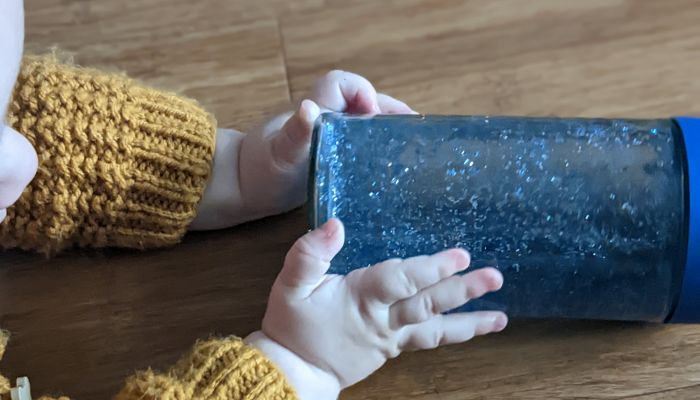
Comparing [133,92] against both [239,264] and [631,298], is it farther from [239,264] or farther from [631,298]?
[631,298]

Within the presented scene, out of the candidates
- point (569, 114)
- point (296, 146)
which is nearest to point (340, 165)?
point (296, 146)

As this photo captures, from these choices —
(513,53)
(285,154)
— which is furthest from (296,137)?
(513,53)

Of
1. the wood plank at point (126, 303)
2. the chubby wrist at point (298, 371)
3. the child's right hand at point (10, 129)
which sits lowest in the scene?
the chubby wrist at point (298, 371)

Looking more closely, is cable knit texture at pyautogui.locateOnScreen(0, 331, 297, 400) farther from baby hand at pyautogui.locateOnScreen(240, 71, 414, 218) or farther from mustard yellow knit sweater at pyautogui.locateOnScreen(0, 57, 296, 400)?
baby hand at pyautogui.locateOnScreen(240, 71, 414, 218)

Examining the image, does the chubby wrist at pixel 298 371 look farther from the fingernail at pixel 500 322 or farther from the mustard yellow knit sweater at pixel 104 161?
the fingernail at pixel 500 322

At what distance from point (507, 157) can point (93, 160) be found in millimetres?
340

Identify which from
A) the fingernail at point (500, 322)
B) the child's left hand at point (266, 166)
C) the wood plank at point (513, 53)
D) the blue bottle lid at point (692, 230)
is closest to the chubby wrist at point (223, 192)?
the child's left hand at point (266, 166)

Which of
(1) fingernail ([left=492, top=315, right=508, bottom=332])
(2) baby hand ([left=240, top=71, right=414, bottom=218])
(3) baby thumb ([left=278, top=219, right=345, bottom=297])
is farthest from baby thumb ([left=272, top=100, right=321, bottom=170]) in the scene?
(1) fingernail ([left=492, top=315, right=508, bottom=332])

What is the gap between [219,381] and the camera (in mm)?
613

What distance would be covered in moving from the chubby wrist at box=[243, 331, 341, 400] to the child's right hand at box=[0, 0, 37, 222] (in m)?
0.21

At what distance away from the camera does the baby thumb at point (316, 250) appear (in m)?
0.60

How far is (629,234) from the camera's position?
61 centimetres

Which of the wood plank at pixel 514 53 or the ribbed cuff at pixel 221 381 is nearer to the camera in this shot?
the ribbed cuff at pixel 221 381

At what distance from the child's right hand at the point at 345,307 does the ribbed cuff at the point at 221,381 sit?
0.6 inches
